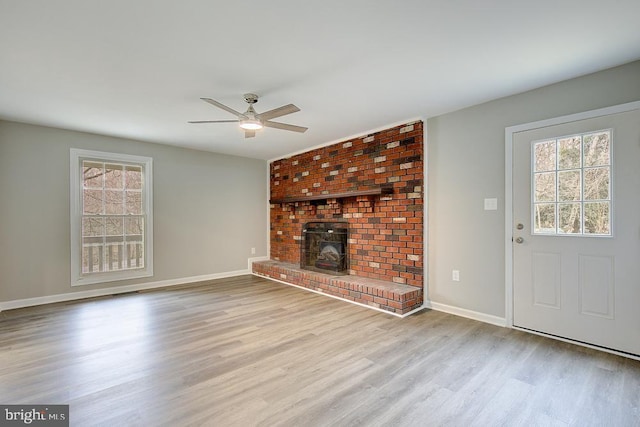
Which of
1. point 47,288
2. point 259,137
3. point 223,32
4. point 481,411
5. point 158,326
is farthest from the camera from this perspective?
point 259,137

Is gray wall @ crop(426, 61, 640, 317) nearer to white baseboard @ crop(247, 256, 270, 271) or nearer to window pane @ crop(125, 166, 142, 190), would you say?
white baseboard @ crop(247, 256, 270, 271)

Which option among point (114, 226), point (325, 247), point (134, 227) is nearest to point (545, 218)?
point (325, 247)

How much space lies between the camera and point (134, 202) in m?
4.81

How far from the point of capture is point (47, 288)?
13.3 ft

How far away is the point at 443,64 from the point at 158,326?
144 inches

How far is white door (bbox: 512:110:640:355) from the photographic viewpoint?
2.44 m

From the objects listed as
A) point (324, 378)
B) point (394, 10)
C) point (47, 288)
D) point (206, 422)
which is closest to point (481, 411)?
point (324, 378)

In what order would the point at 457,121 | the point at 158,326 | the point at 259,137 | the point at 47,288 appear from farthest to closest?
the point at 259,137
the point at 47,288
the point at 457,121
the point at 158,326

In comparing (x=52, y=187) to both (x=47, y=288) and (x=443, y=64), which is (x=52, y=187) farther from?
(x=443, y=64)

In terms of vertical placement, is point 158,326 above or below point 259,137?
below

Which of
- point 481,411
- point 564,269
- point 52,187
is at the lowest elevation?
point 481,411

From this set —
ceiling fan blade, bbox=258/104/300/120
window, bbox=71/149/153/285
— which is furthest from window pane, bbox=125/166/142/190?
ceiling fan blade, bbox=258/104/300/120

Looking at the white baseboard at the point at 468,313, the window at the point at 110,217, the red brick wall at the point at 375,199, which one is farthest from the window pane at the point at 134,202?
the white baseboard at the point at 468,313

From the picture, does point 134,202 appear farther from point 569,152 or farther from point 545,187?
point 569,152
